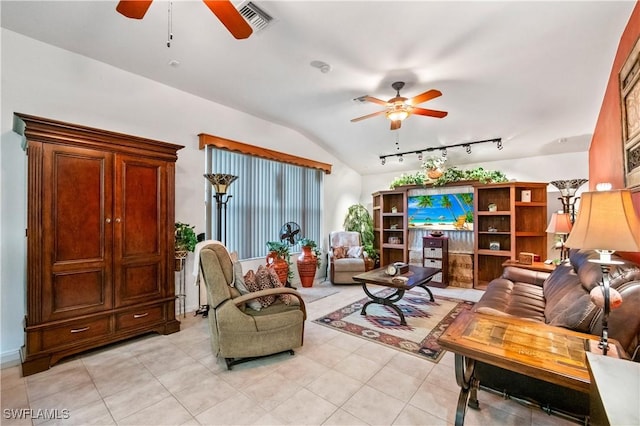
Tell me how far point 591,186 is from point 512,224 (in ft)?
3.93

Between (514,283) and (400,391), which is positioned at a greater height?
(514,283)

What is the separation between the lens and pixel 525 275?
11.9 ft

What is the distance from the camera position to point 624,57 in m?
2.47

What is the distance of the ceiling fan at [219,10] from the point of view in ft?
5.34

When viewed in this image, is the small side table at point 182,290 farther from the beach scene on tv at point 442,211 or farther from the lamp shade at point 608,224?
the beach scene on tv at point 442,211

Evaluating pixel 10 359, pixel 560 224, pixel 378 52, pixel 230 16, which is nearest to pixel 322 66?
pixel 378 52

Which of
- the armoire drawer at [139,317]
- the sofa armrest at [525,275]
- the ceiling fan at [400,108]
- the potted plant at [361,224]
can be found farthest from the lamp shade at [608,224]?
the potted plant at [361,224]

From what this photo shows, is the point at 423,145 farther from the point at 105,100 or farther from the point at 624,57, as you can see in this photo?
the point at 105,100

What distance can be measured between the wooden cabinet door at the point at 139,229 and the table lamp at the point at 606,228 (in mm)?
3460

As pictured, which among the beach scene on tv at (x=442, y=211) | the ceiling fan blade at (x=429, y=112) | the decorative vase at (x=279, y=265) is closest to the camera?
the ceiling fan blade at (x=429, y=112)

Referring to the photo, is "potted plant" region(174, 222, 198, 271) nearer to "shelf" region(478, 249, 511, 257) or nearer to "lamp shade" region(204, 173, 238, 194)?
"lamp shade" region(204, 173, 238, 194)

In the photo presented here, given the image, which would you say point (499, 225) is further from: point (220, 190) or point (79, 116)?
point (79, 116)

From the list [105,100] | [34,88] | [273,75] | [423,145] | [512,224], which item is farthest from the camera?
[423,145]

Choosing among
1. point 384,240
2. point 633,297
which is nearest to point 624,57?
point 633,297
